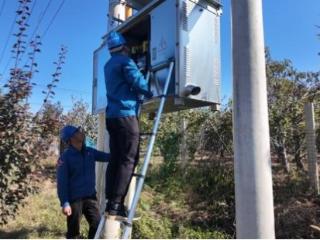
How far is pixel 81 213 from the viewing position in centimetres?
533

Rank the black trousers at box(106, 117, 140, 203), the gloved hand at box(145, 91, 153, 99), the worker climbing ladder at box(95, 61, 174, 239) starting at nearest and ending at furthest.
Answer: the worker climbing ladder at box(95, 61, 174, 239)
the black trousers at box(106, 117, 140, 203)
the gloved hand at box(145, 91, 153, 99)

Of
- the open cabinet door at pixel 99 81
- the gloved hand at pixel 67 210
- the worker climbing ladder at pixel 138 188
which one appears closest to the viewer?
the worker climbing ladder at pixel 138 188

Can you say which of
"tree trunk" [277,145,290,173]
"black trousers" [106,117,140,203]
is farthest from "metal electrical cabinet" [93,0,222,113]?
"tree trunk" [277,145,290,173]

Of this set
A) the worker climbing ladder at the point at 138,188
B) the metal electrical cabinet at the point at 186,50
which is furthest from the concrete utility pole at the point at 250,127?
the worker climbing ladder at the point at 138,188

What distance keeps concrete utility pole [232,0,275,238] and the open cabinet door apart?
3023 mm

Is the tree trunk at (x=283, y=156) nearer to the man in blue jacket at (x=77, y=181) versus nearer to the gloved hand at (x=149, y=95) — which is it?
the man in blue jacket at (x=77, y=181)

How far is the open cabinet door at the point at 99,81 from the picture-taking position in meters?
6.93

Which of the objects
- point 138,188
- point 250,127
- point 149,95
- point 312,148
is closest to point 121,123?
point 149,95

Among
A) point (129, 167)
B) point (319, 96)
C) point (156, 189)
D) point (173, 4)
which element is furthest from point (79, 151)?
point (319, 96)

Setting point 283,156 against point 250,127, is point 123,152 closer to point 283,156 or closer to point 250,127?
point 250,127

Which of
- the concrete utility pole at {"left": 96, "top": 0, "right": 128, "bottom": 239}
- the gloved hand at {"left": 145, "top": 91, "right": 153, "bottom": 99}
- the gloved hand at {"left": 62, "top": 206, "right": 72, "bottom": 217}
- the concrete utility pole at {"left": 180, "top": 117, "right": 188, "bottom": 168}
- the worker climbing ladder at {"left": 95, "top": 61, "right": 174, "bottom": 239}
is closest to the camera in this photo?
the worker climbing ladder at {"left": 95, "top": 61, "right": 174, "bottom": 239}

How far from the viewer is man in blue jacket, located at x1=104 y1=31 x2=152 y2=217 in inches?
171

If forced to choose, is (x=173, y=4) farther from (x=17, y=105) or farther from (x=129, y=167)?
(x=17, y=105)

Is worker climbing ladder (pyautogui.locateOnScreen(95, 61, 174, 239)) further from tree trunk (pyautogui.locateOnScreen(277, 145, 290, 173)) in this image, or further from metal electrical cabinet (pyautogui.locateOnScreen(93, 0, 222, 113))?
tree trunk (pyautogui.locateOnScreen(277, 145, 290, 173))
